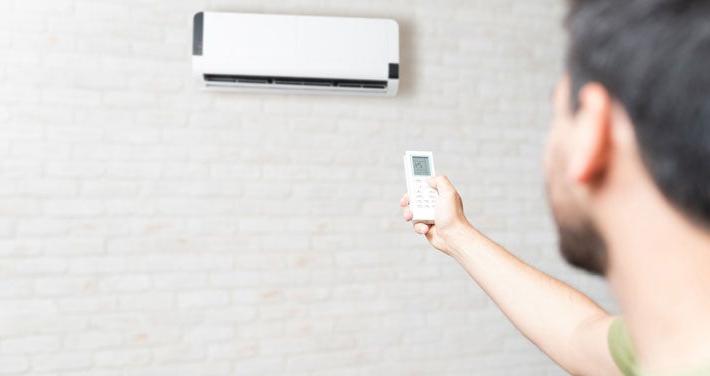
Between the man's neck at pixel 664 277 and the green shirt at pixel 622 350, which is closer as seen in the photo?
the man's neck at pixel 664 277

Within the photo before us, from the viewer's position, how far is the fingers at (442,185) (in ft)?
4.02

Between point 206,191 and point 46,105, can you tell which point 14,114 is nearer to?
point 46,105

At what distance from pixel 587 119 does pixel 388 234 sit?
72.6 inches

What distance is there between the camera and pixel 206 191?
221cm

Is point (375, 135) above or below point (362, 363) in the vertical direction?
above

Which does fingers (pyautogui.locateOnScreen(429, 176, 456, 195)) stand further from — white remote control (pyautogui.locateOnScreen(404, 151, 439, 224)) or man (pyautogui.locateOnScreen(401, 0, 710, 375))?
man (pyautogui.locateOnScreen(401, 0, 710, 375))

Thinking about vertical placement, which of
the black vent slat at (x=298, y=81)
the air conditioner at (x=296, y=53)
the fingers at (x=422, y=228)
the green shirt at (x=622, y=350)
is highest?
the air conditioner at (x=296, y=53)

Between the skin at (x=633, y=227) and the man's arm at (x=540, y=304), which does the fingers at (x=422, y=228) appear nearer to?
the man's arm at (x=540, y=304)

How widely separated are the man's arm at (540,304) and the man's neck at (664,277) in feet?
1.12

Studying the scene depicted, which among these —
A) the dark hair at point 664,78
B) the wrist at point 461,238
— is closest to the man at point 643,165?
the dark hair at point 664,78

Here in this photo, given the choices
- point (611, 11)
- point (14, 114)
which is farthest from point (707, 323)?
point (14, 114)

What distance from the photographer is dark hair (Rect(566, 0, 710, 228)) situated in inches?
19.3

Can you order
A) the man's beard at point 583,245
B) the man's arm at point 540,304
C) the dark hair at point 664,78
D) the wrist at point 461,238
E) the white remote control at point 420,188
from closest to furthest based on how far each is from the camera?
the dark hair at point 664,78
the man's beard at point 583,245
the man's arm at point 540,304
the wrist at point 461,238
the white remote control at point 420,188

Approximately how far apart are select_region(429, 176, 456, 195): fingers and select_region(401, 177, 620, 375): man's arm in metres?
0.04
